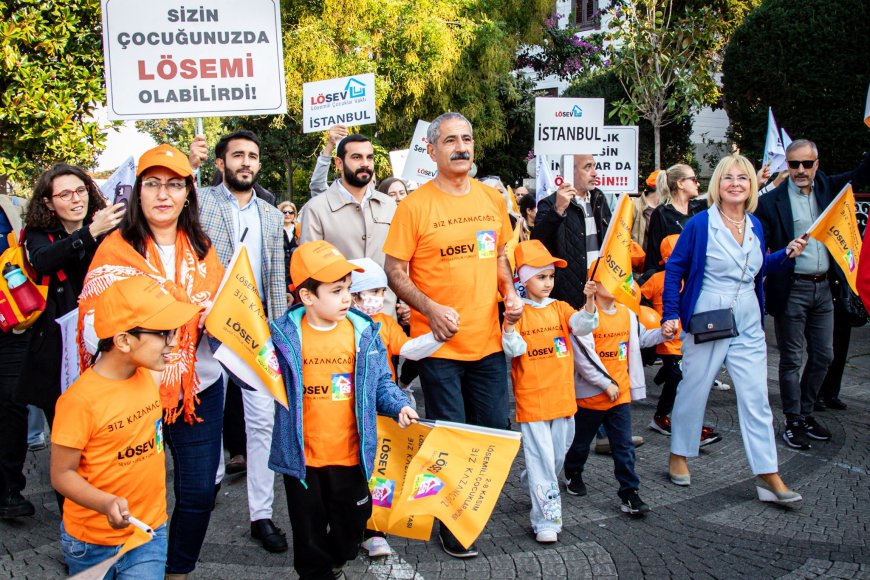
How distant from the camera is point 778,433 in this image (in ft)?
22.0

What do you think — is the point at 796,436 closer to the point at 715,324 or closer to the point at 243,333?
the point at 715,324

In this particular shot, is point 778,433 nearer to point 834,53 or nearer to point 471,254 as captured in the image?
point 471,254

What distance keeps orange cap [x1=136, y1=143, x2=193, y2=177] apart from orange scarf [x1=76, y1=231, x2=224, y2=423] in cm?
30

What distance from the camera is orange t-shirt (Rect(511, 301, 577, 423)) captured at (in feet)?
15.7

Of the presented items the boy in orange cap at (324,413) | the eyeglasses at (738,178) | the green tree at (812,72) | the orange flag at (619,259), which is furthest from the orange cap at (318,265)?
the green tree at (812,72)

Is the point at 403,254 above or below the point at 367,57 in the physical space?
below

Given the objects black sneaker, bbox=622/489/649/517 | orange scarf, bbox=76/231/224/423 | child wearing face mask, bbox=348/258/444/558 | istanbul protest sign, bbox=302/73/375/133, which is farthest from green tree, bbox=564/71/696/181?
orange scarf, bbox=76/231/224/423

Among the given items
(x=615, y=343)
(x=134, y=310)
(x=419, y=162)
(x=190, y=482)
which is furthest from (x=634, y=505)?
(x=419, y=162)

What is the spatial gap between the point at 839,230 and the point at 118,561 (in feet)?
16.6

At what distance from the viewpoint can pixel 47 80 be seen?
36.9 ft

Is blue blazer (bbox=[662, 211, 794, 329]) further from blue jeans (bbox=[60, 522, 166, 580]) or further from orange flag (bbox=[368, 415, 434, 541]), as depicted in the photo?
blue jeans (bbox=[60, 522, 166, 580])

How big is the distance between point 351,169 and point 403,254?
1.60 metres

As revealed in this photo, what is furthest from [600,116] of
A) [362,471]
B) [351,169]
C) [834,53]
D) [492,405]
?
[834,53]

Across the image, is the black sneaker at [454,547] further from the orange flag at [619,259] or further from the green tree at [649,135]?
the green tree at [649,135]
